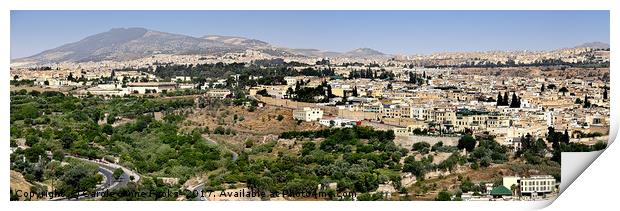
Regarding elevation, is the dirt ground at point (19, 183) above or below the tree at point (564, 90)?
below

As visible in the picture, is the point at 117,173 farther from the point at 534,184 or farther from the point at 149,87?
the point at 149,87

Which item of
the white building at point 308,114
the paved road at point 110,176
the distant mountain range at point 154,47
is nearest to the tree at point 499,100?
the distant mountain range at point 154,47

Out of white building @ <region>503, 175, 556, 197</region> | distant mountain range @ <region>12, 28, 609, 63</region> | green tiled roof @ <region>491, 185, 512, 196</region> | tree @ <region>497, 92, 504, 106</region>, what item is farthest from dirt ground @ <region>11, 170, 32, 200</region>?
tree @ <region>497, 92, 504, 106</region>

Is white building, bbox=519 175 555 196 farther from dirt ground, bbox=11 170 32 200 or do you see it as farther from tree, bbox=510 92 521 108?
dirt ground, bbox=11 170 32 200

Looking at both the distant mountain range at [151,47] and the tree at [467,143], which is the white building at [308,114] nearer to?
the distant mountain range at [151,47]

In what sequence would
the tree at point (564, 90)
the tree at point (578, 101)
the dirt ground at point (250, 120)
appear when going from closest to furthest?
1. the dirt ground at point (250, 120)
2. the tree at point (578, 101)
3. the tree at point (564, 90)

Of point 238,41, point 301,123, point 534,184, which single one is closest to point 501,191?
point 534,184

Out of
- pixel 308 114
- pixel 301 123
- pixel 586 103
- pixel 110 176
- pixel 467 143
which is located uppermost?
pixel 586 103
